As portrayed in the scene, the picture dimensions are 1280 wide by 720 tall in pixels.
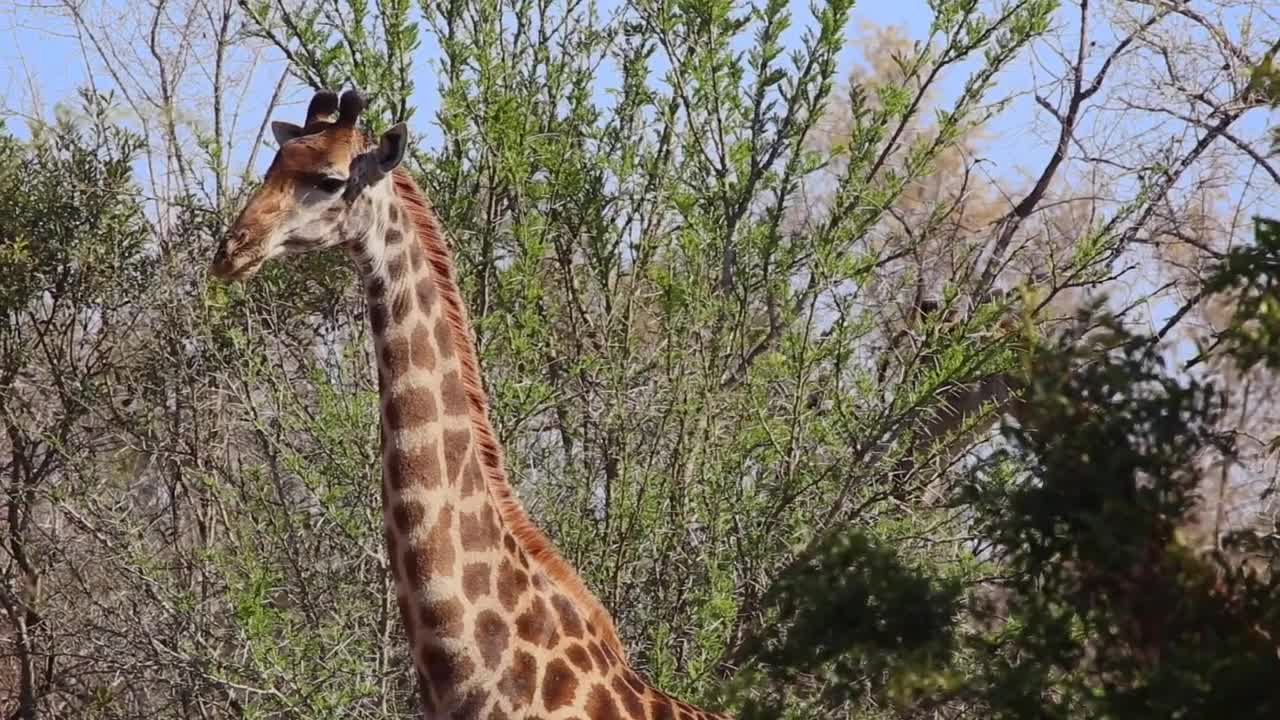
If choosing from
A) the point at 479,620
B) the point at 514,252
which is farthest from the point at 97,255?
the point at 479,620

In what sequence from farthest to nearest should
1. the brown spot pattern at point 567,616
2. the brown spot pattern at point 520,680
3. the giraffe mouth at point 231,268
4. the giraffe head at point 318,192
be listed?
the brown spot pattern at point 567,616 → the brown spot pattern at point 520,680 → the giraffe head at point 318,192 → the giraffe mouth at point 231,268

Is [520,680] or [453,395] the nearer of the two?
[520,680]

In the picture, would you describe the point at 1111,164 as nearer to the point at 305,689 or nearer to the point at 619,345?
the point at 619,345

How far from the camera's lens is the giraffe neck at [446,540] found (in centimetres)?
479

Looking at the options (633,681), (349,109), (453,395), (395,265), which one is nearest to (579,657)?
(633,681)

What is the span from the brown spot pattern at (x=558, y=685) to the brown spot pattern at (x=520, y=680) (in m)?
0.03

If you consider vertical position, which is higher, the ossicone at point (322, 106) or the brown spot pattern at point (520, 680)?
the ossicone at point (322, 106)

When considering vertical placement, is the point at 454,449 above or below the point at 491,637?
above

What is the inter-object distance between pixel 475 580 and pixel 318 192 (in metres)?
1.06

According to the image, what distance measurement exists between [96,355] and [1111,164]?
5331mm

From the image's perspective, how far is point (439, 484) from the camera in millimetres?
4887

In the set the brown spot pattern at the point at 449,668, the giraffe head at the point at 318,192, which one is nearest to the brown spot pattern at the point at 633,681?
the brown spot pattern at the point at 449,668

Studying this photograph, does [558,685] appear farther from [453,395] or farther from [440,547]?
[453,395]

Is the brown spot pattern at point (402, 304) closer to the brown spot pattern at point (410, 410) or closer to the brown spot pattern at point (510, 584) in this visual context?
the brown spot pattern at point (410, 410)
